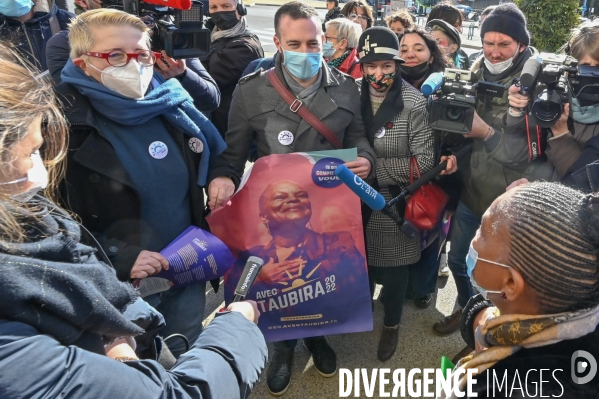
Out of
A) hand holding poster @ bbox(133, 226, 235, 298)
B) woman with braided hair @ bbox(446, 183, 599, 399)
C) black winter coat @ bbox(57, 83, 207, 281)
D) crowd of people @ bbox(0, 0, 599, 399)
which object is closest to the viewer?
crowd of people @ bbox(0, 0, 599, 399)

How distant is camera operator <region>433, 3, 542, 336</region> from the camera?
2.51 meters

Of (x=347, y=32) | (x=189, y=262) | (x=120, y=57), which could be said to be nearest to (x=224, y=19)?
(x=347, y=32)

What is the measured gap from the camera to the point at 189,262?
1.99 metres

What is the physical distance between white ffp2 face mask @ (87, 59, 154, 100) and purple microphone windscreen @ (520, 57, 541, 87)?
1.77 m

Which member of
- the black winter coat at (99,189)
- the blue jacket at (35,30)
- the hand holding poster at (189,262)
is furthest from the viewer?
the blue jacket at (35,30)

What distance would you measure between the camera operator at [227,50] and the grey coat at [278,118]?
998 millimetres

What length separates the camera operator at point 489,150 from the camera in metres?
2.51

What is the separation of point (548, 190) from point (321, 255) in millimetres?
1277

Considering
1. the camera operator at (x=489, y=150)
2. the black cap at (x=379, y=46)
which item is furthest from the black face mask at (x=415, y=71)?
the black cap at (x=379, y=46)

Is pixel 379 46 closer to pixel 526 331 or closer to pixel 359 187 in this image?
pixel 359 187

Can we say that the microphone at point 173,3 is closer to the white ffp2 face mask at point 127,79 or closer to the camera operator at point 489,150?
the white ffp2 face mask at point 127,79

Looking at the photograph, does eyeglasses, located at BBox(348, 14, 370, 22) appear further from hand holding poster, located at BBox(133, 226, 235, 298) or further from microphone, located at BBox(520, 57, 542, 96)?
hand holding poster, located at BBox(133, 226, 235, 298)

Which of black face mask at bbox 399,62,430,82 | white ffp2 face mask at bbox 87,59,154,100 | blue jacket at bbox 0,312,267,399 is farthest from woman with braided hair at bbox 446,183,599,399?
black face mask at bbox 399,62,430,82

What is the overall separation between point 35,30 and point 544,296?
11.6ft
